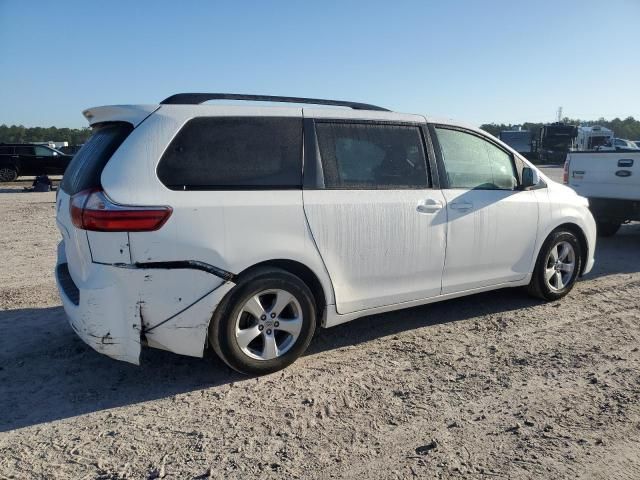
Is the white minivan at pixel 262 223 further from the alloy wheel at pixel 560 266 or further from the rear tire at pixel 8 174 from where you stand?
the rear tire at pixel 8 174

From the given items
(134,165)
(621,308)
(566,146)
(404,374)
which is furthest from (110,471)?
(566,146)

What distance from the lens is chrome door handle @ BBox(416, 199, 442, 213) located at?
4.24m

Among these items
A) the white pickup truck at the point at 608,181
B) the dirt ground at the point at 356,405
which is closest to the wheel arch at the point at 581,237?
the dirt ground at the point at 356,405

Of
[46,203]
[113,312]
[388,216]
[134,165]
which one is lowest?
[46,203]

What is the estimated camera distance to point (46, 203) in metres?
13.7

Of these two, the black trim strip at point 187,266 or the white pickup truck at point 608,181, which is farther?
the white pickup truck at point 608,181

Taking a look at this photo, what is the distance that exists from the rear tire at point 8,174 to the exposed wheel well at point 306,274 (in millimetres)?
21433

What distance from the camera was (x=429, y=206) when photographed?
428 centimetres

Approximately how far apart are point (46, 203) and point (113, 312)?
12033mm

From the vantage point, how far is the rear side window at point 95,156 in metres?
3.37

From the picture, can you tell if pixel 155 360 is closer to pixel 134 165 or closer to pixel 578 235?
pixel 134 165

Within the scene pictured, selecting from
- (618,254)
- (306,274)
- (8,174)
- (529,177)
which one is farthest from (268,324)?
(8,174)

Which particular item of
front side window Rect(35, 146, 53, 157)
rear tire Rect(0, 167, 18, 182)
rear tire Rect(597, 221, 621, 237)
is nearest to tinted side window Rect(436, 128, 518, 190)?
rear tire Rect(597, 221, 621, 237)

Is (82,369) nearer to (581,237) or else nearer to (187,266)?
(187,266)
